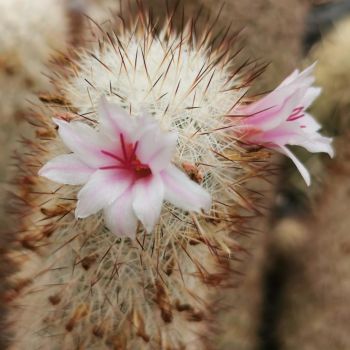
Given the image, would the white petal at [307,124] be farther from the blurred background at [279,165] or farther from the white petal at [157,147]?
the blurred background at [279,165]

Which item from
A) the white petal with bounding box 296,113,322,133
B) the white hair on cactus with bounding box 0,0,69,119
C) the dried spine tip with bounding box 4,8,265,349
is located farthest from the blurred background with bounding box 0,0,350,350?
the white petal with bounding box 296,113,322,133

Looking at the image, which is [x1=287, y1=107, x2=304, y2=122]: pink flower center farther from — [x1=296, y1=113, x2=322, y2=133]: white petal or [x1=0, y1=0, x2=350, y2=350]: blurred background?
[x1=0, y1=0, x2=350, y2=350]: blurred background

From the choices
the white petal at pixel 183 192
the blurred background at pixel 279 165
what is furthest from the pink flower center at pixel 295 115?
the blurred background at pixel 279 165

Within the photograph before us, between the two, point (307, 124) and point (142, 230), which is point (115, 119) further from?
point (307, 124)

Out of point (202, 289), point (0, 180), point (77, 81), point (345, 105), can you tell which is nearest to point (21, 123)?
point (0, 180)

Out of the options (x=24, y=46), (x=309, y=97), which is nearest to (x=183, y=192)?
(x=309, y=97)

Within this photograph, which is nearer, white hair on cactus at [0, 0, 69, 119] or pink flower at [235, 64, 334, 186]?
pink flower at [235, 64, 334, 186]
